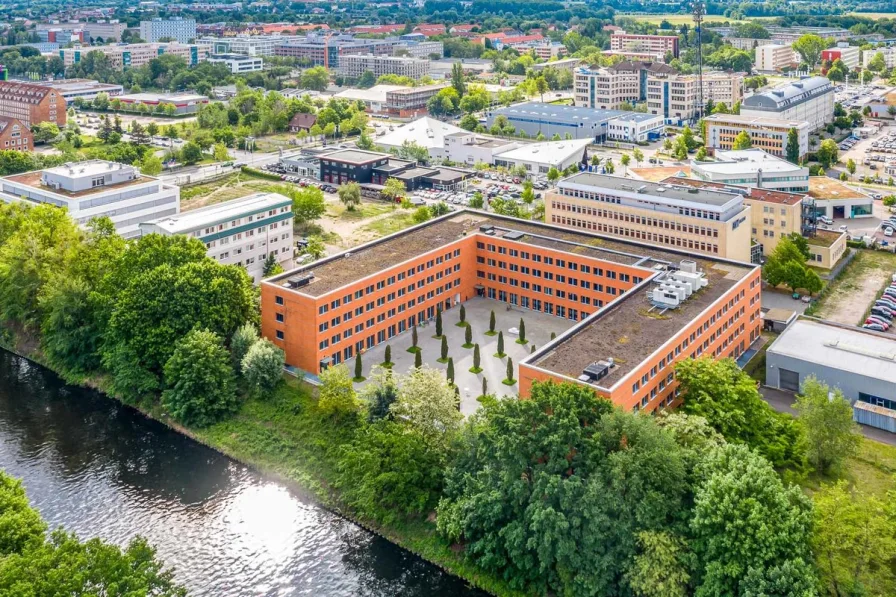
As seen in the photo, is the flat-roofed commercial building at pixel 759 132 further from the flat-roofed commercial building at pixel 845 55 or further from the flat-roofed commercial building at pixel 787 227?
the flat-roofed commercial building at pixel 845 55

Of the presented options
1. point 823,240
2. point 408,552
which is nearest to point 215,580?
point 408,552

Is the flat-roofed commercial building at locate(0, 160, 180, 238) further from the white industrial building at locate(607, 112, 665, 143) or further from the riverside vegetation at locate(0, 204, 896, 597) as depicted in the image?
the white industrial building at locate(607, 112, 665, 143)

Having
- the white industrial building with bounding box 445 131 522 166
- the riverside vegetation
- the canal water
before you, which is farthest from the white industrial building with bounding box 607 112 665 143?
the canal water

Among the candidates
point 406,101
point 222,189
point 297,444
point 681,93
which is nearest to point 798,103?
point 681,93

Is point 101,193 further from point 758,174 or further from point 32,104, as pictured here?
point 32,104

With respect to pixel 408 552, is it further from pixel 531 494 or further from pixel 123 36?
pixel 123 36

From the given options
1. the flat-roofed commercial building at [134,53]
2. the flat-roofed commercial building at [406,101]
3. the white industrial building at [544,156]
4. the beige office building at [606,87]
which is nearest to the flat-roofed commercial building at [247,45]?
the flat-roofed commercial building at [134,53]
